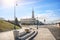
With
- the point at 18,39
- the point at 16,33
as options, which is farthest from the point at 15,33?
the point at 18,39

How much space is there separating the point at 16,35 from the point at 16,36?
81 millimetres

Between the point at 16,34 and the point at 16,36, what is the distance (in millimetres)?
132

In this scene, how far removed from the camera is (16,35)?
12438 millimetres

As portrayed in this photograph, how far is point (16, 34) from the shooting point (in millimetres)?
12422

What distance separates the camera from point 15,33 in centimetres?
1246

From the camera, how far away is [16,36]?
12383mm

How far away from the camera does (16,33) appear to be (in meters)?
12.4

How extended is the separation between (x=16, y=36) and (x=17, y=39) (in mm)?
544

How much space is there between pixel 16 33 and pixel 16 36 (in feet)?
0.64

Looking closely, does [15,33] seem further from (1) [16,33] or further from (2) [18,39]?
(2) [18,39]

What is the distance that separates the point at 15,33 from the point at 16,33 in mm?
74

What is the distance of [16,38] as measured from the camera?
12062mm

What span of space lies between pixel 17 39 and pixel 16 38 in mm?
214

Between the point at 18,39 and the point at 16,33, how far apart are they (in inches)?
30.8
